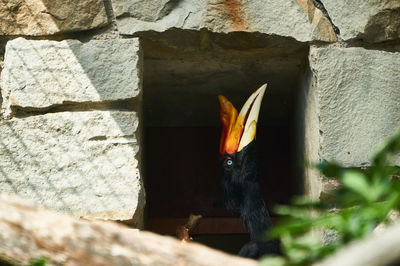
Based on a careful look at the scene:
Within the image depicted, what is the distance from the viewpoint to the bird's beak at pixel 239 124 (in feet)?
7.30

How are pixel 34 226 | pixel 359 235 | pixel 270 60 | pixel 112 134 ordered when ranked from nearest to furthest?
pixel 359 235 < pixel 34 226 < pixel 112 134 < pixel 270 60

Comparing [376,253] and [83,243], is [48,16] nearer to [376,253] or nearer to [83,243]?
[83,243]

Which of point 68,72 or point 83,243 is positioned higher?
point 68,72

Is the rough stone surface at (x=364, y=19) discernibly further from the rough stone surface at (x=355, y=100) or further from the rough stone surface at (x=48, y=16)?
the rough stone surface at (x=48, y=16)

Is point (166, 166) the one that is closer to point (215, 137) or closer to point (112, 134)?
point (215, 137)

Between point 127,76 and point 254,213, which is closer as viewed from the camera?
point 127,76

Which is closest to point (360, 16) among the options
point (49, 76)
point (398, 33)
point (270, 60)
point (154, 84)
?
point (398, 33)

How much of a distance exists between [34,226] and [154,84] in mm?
1274

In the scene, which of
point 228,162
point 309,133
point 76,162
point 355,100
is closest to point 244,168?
point 228,162

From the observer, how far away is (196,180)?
272 centimetres

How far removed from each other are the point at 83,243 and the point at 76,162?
82 centimetres

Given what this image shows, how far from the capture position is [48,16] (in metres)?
2.07

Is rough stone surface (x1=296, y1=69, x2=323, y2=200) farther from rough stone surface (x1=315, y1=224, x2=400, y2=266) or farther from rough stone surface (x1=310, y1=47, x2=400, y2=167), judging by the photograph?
rough stone surface (x1=315, y1=224, x2=400, y2=266)

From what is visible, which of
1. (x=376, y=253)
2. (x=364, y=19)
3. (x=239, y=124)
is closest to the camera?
(x=376, y=253)
